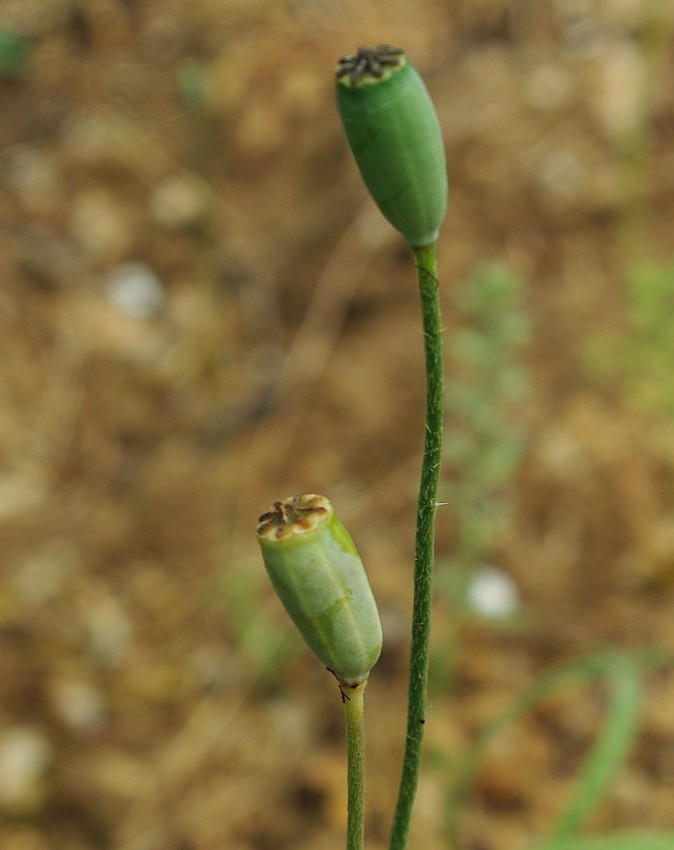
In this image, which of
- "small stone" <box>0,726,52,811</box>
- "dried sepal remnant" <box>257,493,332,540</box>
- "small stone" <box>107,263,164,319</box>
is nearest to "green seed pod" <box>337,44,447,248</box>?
"dried sepal remnant" <box>257,493,332,540</box>

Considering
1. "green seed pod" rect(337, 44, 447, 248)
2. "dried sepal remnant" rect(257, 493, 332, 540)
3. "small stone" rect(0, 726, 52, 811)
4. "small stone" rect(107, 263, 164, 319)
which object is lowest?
"small stone" rect(0, 726, 52, 811)

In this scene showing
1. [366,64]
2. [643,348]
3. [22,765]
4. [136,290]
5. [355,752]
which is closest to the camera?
[366,64]

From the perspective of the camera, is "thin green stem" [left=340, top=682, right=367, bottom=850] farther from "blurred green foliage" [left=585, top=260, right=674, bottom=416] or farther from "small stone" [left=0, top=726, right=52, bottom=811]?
"blurred green foliage" [left=585, top=260, right=674, bottom=416]

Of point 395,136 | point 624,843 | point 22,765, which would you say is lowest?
point 22,765

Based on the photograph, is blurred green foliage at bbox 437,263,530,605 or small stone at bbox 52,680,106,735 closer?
blurred green foliage at bbox 437,263,530,605

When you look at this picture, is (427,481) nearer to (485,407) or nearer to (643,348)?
(485,407)

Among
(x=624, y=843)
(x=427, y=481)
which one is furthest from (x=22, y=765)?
(x=427, y=481)

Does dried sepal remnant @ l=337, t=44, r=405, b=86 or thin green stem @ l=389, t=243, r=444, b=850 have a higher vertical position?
dried sepal remnant @ l=337, t=44, r=405, b=86

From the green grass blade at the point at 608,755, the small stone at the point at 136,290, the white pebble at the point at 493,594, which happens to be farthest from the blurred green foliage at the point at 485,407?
the small stone at the point at 136,290
